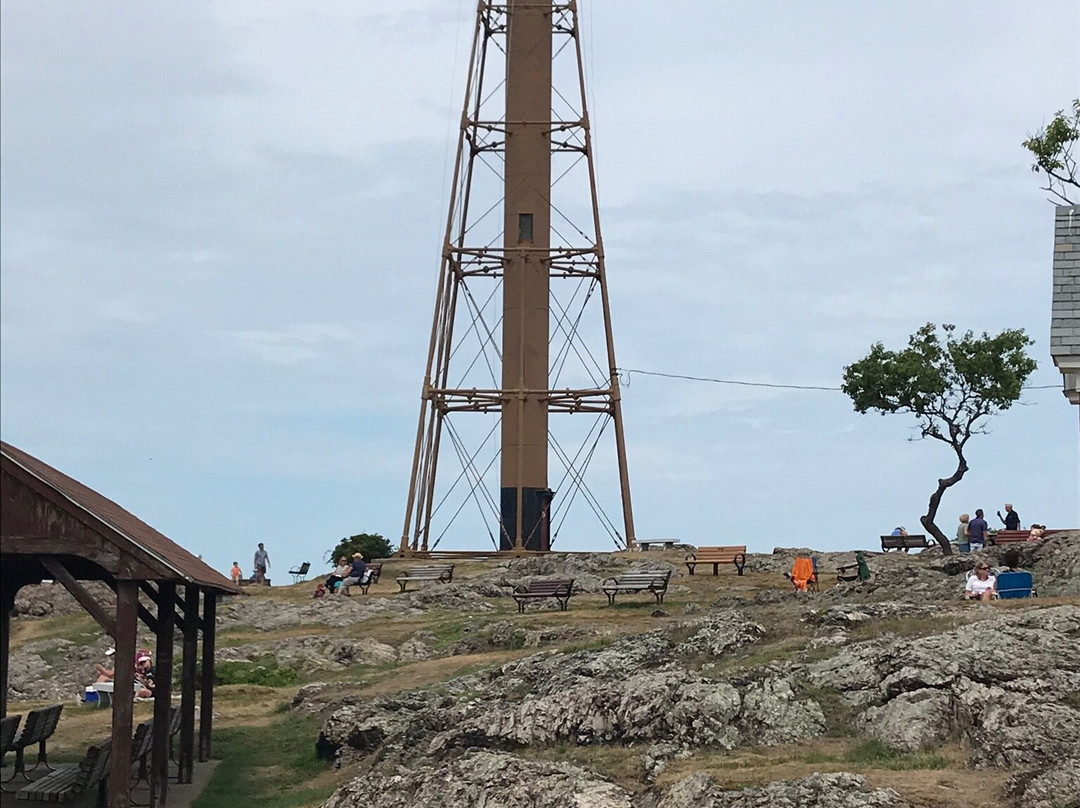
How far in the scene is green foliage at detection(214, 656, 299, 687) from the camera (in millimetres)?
35438

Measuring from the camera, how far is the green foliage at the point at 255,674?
116ft

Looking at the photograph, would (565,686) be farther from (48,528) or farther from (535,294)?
(535,294)

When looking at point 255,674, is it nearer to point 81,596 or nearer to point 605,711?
point 605,711

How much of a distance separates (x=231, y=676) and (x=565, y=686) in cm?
1323

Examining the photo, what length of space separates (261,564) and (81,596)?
39.1m

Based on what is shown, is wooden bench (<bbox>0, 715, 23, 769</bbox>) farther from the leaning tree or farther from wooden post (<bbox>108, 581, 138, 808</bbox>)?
the leaning tree

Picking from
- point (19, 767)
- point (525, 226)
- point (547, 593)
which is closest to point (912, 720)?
point (19, 767)

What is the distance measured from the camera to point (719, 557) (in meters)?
48.4

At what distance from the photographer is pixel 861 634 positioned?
25781 mm

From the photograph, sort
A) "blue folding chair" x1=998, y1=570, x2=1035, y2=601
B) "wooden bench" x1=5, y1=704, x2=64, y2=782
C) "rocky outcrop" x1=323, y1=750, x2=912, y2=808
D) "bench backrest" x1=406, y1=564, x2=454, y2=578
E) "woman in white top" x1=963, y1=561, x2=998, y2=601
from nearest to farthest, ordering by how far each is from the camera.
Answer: "rocky outcrop" x1=323, y1=750, x2=912, y2=808, "wooden bench" x1=5, y1=704, x2=64, y2=782, "woman in white top" x1=963, y1=561, x2=998, y2=601, "blue folding chair" x1=998, y1=570, x2=1035, y2=601, "bench backrest" x1=406, y1=564, x2=454, y2=578

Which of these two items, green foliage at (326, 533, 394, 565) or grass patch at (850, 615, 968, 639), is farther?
green foliage at (326, 533, 394, 565)

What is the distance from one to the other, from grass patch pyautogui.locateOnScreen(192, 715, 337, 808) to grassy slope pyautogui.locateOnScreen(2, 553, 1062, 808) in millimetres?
25

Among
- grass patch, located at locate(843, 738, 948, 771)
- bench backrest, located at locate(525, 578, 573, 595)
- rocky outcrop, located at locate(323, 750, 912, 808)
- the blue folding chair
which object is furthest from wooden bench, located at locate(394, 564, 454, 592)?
grass patch, located at locate(843, 738, 948, 771)

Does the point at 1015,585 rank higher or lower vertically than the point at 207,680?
higher
